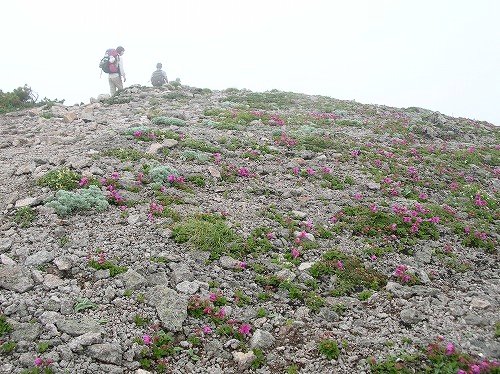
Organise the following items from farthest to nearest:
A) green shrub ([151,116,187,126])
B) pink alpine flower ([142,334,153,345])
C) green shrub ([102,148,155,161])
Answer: green shrub ([151,116,187,126]) → green shrub ([102,148,155,161]) → pink alpine flower ([142,334,153,345])

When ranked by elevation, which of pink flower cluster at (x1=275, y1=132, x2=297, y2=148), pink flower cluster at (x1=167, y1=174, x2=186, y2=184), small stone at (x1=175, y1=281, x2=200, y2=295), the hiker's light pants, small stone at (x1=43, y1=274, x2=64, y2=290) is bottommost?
small stone at (x1=175, y1=281, x2=200, y2=295)

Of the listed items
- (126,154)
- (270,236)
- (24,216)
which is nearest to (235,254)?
(270,236)

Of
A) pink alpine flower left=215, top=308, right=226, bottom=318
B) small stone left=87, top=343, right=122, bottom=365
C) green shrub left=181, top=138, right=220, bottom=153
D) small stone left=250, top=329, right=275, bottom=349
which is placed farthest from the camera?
green shrub left=181, top=138, right=220, bottom=153

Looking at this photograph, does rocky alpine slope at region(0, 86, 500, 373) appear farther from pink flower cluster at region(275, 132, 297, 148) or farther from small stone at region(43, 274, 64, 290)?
pink flower cluster at region(275, 132, 297, 148)

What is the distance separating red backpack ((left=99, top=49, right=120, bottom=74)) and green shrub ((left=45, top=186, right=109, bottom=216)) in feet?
59.8

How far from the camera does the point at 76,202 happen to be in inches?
446

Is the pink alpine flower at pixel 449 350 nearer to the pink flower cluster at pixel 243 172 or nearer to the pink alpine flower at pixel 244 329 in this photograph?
the pink alpine flower at pixel 244 329

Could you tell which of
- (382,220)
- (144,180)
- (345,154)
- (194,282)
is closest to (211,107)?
(345,154)

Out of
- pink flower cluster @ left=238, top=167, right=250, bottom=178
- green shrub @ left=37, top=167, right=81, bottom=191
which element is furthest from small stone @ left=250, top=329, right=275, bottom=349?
pink flower cluster @ left=238, top=167, right=250, bottom=178

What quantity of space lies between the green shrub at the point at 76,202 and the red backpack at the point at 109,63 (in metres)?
18.2

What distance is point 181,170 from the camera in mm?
14648

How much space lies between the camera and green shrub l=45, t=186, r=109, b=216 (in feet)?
36.5

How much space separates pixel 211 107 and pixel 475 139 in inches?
674

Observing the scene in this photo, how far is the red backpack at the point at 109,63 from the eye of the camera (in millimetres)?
27172
